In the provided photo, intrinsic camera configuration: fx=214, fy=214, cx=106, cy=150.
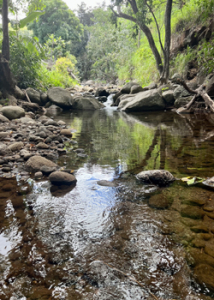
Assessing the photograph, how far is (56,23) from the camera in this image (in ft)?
103

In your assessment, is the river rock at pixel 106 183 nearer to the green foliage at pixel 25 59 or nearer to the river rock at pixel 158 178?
the river rock at pixel 158 178

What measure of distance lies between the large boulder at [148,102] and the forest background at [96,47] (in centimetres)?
233

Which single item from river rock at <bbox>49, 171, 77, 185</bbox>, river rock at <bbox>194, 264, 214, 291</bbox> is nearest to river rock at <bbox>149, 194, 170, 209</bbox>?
river rock at <bbox>194, 264, 214, 291</bbox>

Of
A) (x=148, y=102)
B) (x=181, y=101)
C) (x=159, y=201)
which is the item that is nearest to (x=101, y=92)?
(x=148, y=102)

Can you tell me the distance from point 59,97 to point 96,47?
21861 millimetres

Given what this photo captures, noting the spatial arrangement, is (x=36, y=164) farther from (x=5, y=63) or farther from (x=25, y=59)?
(x=25, y=59)

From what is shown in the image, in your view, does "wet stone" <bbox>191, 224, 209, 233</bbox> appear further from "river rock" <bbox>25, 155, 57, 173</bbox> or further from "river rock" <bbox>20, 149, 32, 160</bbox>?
"river rock" <bbox>20, 149, 32, 160</bbox>

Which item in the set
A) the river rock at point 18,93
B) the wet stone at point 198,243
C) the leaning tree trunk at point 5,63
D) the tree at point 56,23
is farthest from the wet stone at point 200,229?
the tree at point 56,23

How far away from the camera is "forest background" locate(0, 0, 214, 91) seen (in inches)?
412

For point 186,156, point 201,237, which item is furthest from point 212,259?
point 186,156

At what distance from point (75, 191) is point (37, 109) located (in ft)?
28.9

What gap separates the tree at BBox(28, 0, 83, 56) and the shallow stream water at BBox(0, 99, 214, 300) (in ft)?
105

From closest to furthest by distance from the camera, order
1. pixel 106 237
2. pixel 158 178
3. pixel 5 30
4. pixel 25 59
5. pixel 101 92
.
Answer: pixel 106 237 < pixel 158 178 < pixel 5 30 < pixel 25 59 < pixel 101 92

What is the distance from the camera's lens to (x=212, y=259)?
1425mm
